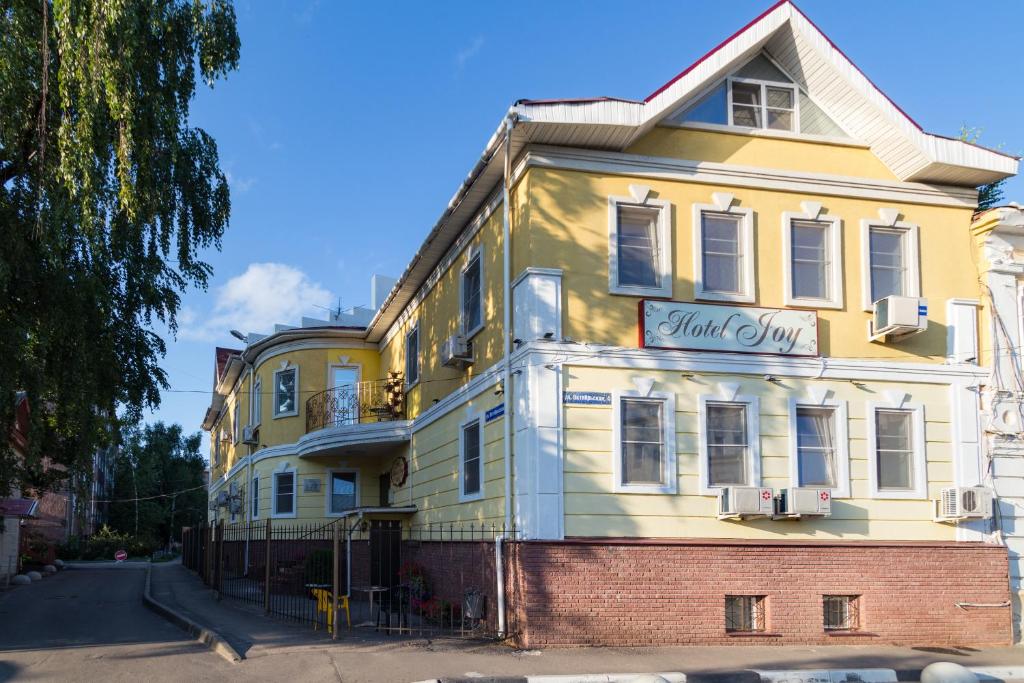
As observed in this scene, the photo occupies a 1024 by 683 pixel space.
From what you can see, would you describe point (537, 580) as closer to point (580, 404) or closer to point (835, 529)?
point (580, 404)

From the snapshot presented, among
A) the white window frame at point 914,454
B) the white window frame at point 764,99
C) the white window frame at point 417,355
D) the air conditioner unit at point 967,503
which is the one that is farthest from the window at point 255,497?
the air conditioner unit at point 967,503

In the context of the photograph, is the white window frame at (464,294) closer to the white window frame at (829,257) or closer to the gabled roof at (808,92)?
the gabled roof at (808,92)

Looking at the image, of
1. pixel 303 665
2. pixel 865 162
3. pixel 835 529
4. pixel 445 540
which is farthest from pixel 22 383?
pixel 865 162

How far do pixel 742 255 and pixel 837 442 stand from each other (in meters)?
3.24

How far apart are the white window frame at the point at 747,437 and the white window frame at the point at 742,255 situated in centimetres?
153

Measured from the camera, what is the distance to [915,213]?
631 inches

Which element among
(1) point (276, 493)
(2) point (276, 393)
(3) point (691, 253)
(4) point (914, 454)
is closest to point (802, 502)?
(4) point (914, 454)

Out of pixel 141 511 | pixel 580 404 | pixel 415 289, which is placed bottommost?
pixel 141 511

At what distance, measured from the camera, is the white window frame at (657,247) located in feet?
47.4

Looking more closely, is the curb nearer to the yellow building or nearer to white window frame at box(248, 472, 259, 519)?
the yellow building

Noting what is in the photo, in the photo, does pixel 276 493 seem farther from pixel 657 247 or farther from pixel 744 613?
pixel 744 613

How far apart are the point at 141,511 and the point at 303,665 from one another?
2920 inches

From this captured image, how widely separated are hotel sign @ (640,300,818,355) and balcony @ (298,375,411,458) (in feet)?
29.2

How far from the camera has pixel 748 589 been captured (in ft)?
46.0
